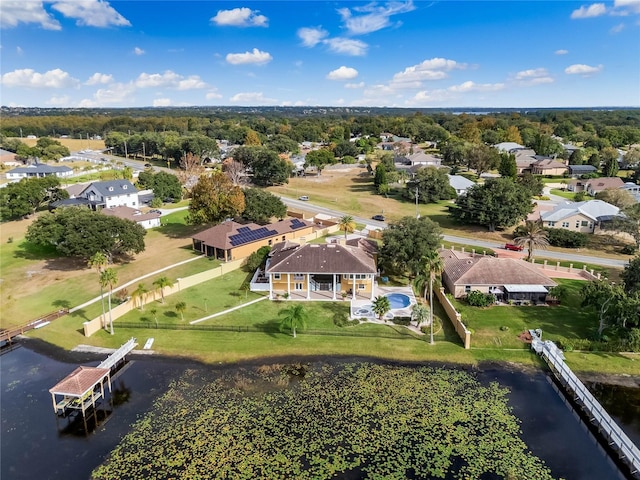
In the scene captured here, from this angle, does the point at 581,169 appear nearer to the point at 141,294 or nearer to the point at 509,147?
the point at 509,147

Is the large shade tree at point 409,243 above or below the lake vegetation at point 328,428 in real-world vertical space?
above

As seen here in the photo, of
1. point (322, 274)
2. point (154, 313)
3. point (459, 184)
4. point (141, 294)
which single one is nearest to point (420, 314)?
point (322, 274)

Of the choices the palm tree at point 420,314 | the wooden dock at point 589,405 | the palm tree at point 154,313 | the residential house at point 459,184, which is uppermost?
the residential house at point 459,184

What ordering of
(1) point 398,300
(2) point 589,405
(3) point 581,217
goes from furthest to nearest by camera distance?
(3) point 581,217 < (1) point 398,300 < (2) point 589,405

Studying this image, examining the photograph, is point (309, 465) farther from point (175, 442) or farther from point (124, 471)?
point (124, 471)

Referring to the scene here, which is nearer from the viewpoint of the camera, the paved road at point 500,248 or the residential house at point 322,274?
the residential house at point 322,274

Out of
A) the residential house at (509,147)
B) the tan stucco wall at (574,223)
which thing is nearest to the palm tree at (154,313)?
the tan stucco wall at (574,223)

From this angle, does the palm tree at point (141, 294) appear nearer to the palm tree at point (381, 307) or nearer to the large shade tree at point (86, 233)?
the large shade tree at point (86, 233)

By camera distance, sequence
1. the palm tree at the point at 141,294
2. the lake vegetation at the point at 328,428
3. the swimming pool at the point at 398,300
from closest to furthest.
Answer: the lake vegetation at the point at 328,428 → the palm tree at the point at 141,294 → the swimming pool at the point at 398,300
